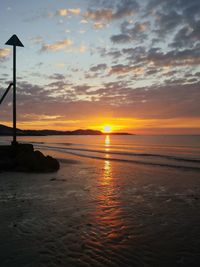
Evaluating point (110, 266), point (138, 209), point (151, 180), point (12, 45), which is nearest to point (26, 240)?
point (110, 266)

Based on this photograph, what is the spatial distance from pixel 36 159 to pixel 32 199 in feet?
31.2

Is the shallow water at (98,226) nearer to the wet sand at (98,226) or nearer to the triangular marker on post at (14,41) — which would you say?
the wet sand at (98,226)

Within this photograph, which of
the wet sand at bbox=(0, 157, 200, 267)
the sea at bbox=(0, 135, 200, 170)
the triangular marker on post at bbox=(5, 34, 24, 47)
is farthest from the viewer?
the sea at bbox=(0, 135, 200, 170)

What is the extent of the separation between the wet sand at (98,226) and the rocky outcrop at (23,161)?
5.62 meters

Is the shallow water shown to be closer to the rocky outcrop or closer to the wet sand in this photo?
the wet sand

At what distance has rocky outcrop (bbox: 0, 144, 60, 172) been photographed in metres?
19.3

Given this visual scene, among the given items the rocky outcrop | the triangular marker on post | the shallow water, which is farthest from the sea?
the triangular marker on post

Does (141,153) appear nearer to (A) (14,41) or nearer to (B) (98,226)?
(A) (14,41)

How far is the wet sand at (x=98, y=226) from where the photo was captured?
5648mm

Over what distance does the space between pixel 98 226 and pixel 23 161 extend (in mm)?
13154

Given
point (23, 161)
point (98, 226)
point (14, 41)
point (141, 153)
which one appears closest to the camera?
point (98, 226)

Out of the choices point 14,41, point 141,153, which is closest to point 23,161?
point 14,41

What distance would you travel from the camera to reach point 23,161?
19750 millimetres

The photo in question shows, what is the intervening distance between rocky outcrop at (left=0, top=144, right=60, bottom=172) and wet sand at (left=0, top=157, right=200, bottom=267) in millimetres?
5616
